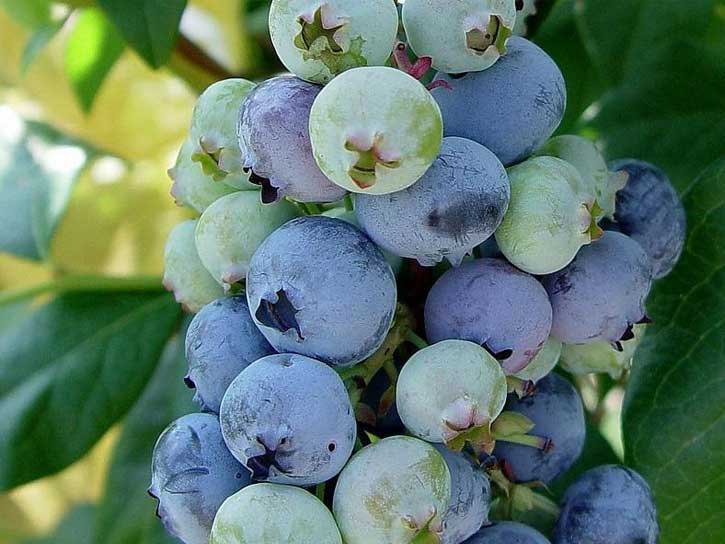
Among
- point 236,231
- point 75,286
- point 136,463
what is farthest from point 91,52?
point 236,231

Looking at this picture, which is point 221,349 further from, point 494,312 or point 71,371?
point 71,371

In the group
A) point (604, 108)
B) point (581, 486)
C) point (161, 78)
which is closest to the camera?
point (581, 486)

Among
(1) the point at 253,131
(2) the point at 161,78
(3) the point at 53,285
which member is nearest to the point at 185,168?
(1) the point at 253,131

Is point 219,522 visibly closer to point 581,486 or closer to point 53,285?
point 581,486

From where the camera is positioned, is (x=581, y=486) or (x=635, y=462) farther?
(x=635, y=462)

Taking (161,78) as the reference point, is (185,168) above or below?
above

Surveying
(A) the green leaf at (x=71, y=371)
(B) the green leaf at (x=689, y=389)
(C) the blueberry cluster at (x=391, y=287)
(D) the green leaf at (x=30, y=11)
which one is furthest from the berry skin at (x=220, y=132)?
(D) the green leaf at (x=30, y=11)

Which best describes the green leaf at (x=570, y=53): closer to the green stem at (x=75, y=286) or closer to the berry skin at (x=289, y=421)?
the green stem at (x=75, y=286)
